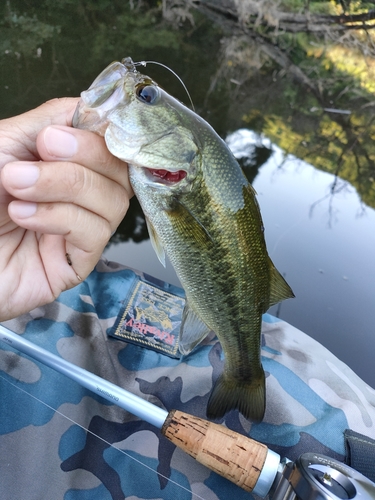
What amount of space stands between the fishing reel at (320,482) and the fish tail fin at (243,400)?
0.96ft

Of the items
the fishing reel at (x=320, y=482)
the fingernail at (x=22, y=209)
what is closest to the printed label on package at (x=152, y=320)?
the fishing reel at (x=320, y=482)

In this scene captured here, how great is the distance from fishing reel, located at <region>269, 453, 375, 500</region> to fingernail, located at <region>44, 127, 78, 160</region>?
115cm

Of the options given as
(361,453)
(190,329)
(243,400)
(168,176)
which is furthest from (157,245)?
(361,453)

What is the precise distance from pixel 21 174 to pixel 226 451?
1.20m

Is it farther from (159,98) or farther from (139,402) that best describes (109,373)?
(159,98)

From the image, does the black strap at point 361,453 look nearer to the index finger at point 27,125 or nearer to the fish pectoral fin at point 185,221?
the fish pectoral fin at point 185,221

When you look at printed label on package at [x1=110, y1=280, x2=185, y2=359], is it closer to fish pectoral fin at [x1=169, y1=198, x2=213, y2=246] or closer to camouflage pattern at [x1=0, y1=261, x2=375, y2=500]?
camouflage pattern at [x1=0, y1=261, x2=375, y2=500]

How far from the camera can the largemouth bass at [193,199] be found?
1174 mm

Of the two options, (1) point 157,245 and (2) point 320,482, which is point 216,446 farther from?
(1) point 157,245

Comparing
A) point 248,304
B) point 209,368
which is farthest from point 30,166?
point 209,368

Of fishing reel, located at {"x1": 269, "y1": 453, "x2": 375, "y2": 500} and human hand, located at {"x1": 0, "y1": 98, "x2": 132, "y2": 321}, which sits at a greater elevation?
human hand, located at {"x1": 0, "y1": 98, "x2": 132, "y2": 321}

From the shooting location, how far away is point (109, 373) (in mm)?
1822

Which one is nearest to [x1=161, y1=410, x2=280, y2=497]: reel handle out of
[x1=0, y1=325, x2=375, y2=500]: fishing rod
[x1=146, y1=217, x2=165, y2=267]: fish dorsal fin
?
[x1=0, y1=325, x2=375, y2=500]: fishing rod

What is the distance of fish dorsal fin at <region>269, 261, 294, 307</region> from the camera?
1460mm
